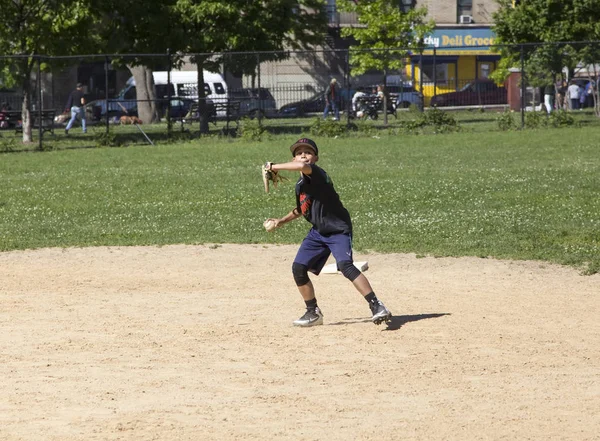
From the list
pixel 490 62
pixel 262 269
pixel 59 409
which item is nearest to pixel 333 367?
pixel 59 409

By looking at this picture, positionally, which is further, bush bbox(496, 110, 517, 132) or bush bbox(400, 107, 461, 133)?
bush bbox(496, 110, 517, 132)

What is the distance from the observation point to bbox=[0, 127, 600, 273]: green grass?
1434 cm

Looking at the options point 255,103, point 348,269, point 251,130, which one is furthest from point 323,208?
point 255,103

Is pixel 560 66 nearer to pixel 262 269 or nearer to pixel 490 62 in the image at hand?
pixel 490 62

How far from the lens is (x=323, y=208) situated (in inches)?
350

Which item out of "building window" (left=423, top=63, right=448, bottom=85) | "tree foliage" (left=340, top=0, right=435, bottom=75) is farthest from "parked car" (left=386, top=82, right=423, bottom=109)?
"tree foliage" (left=340, top=0, right=435, bottom=75)

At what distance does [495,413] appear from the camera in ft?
21.2

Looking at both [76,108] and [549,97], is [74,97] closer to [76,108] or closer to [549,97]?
[76,108]

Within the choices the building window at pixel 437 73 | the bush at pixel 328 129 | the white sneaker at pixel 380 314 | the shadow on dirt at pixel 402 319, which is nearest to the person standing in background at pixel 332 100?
the bush at pixel 328 129

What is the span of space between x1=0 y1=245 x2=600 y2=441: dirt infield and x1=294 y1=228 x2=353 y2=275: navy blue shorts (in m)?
0.60

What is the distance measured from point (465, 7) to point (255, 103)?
1271 inches

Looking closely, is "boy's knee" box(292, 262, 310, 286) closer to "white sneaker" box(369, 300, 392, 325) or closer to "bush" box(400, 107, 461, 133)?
"white sneaker" box(369, 300, 392, 325)

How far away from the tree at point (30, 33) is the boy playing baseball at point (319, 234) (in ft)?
78.5

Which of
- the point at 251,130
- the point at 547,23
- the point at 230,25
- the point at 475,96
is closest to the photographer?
the point at 251,130
